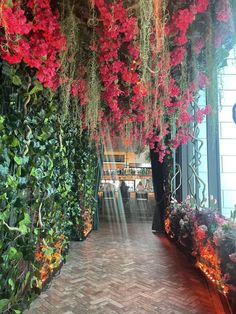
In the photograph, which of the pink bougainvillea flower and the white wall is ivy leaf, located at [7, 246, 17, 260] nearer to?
the pink bougainvillea flower

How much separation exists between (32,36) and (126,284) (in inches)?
108

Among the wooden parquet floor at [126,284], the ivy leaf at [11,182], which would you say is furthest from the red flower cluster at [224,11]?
the wooden parquet floor at [126,284]

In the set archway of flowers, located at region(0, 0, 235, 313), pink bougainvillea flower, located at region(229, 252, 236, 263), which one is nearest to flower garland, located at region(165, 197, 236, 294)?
pink bougainvillea flower, located at region(229, 252, 236, 263)

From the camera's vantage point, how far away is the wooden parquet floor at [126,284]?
2.59 m

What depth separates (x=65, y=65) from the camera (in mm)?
2166

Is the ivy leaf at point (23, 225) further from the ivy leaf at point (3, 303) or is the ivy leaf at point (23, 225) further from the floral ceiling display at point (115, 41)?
the floral ceiling display at point (115, 41)

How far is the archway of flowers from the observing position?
5.35 ft

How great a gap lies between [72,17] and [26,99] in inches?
26.9

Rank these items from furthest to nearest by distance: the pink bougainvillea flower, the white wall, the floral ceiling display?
1. the white wall
2. the pink bougainvillea flower
3. the floral ceiling display

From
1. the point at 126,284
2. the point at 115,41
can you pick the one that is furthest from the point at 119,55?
the point at 126,284

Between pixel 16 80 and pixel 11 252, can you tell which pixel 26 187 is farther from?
pixel 16 80

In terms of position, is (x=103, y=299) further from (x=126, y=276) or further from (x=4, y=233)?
(x=4, y=233)

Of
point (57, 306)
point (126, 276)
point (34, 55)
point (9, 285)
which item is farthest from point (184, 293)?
point (34, 55)

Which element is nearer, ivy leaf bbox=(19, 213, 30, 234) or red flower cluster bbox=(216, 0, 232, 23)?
red flower cluster bbox=(216, 0, 232, 23)
